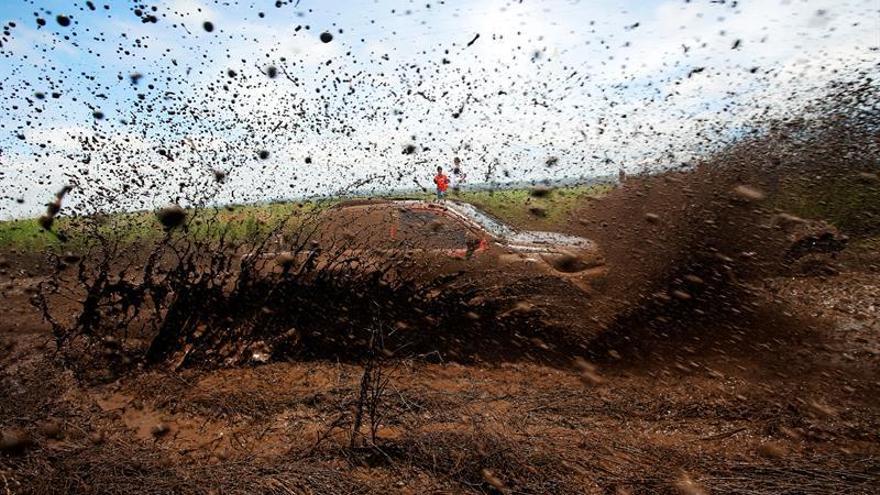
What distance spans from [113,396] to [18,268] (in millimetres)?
5868

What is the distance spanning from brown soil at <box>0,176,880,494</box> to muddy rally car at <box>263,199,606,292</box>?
0.49 m

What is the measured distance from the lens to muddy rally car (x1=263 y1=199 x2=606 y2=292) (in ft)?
19.8

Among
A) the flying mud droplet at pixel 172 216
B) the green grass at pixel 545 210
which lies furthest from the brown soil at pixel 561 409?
the flying mud droplet at pixel 172 216

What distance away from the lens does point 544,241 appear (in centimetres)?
663

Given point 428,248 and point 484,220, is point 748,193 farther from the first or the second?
point 428,248

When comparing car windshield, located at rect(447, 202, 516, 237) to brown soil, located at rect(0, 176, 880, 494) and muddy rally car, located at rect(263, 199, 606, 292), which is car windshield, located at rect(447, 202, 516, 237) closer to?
muddy rally car, located at rect(263, 199, 606, 292)

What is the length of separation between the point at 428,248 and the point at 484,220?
3.79 feet

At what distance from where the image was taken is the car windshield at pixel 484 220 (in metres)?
6.49

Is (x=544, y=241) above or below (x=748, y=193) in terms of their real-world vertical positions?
below

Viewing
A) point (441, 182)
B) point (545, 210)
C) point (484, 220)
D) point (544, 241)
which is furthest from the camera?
point (441, 182)

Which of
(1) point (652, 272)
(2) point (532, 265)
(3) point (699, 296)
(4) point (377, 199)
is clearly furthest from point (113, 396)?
(3) point (699, 296)

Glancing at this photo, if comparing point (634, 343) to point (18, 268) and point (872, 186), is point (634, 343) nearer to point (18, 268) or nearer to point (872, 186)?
point (872, 186)

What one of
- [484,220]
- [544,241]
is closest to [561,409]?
[544,241]

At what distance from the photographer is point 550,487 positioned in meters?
3.29
